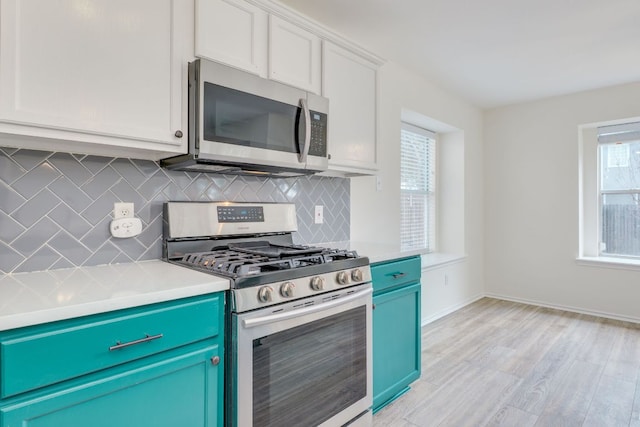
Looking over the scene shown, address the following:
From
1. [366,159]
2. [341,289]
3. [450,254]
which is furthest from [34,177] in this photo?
[450,254]

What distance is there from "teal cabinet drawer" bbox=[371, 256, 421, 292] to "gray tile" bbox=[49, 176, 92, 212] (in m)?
1.38

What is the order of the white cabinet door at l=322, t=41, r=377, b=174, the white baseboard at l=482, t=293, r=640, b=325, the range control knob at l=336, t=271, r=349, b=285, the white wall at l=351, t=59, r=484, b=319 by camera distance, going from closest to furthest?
the range control knob at l=336, t=271, r=349, b=285 < the white cabinet door at l=322, t=41, r=377, b=174 < the white wall at l=351, t=59, r=484, b=319 < the white baseboard at l=482, t=293, r=640, b=325

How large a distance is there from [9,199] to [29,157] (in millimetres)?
176

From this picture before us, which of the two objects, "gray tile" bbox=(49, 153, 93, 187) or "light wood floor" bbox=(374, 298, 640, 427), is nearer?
"gray tile" bbox=(49, 153, 93, 187)

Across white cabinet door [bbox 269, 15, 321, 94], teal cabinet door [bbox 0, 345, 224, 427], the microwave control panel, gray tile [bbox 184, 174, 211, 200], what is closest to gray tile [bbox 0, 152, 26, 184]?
gray tile [bbox 184, 174, 211, 200]

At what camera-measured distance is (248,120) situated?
1708mm

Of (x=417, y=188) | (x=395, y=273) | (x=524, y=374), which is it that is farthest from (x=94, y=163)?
(x=417, y=188)

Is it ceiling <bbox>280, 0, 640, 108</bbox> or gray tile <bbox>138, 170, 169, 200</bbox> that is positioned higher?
ceiling <bbox>280, 0, 640, 108</bbox>

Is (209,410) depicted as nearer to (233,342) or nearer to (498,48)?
(233,342)

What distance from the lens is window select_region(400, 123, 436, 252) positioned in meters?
3.90

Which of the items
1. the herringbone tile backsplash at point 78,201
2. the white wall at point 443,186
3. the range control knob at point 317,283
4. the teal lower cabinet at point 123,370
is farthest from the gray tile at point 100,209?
the white wall at point 443,186

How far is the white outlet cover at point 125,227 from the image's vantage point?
1604 millimetres

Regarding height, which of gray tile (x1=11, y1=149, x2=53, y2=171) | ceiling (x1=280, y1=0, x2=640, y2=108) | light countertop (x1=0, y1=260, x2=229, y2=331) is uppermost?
ceiling (x1=280, y1=0, x2=640, y2=108)

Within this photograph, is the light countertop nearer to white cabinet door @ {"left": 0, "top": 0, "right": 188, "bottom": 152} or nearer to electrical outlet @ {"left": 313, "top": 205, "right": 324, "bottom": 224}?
white cabinet door @ {"left": 0, "top": 0, "right": 188, "bottom": 152}
